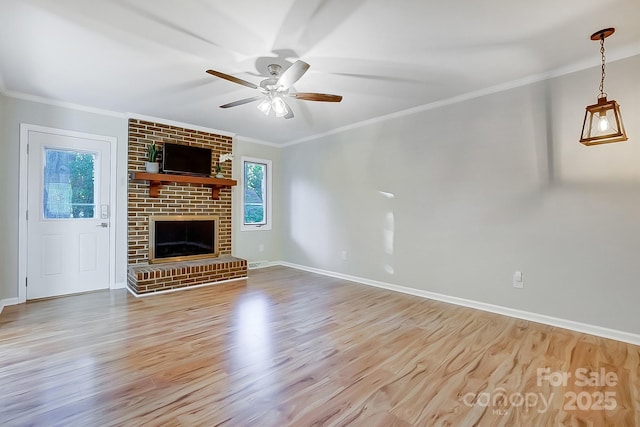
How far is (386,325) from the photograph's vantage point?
2893 millimetres

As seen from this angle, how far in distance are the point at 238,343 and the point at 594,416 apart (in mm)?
2331

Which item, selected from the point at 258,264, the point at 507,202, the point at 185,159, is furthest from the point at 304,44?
the point at 258,264

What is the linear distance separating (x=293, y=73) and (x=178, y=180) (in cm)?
287

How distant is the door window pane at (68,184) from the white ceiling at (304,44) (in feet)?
2.36

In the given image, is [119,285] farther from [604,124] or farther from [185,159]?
[604,124]

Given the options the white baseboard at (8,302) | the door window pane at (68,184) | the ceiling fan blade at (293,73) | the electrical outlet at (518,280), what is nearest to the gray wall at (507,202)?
the electrical outlet at (518,280)

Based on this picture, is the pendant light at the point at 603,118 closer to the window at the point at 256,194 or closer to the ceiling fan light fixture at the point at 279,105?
the ceiling fan light fixture at the point at 279,105

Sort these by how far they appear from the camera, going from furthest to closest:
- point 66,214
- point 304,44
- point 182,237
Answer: point 182,237 → point 66,214 → point 304,44

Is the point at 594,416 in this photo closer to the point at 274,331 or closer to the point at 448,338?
the point at 448,338

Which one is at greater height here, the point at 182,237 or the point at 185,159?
the point at 185,159

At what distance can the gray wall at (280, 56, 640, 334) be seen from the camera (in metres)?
2.58

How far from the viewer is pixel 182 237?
4.74m

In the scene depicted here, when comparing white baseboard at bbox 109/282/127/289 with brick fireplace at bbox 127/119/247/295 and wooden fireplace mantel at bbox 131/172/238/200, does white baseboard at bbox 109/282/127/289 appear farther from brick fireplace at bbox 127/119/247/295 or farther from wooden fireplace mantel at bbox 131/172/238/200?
wooden fireplace mantel at bbox 131/172/238/200

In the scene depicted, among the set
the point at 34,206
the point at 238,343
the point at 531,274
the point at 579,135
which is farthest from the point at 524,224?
the point at 34,206
